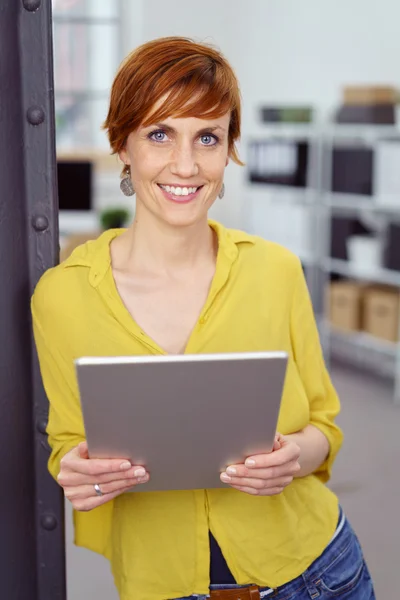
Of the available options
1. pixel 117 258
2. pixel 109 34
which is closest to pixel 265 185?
pixel 109 34

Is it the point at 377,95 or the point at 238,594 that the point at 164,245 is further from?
the point at 377,95

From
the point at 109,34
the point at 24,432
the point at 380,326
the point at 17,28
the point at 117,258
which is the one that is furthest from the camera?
the point at 109,34

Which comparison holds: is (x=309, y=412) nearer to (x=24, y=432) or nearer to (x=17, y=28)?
(x=24, y=432)

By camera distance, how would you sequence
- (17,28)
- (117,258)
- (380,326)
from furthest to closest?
(380,326) → (117,258) → (17,28)

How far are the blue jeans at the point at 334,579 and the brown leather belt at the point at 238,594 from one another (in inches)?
0.4

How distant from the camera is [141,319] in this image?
1247 mm

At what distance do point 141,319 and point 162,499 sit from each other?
0.89 ft

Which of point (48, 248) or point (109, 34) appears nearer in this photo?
point (48, 248)

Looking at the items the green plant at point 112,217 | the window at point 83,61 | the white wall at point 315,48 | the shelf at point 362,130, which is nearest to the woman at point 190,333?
the shelf at point 362,130

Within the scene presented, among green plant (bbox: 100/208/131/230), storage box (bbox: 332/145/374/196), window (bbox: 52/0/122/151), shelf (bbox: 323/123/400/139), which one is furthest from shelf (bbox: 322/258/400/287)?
window (bbox: 52/0/122/151)

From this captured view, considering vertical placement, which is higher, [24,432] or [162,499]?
[24,432]

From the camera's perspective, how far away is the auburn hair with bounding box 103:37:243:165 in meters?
1.15

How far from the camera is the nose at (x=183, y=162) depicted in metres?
1.17

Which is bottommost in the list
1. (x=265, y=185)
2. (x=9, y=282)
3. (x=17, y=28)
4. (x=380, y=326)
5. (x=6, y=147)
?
(x=380, y=326)
